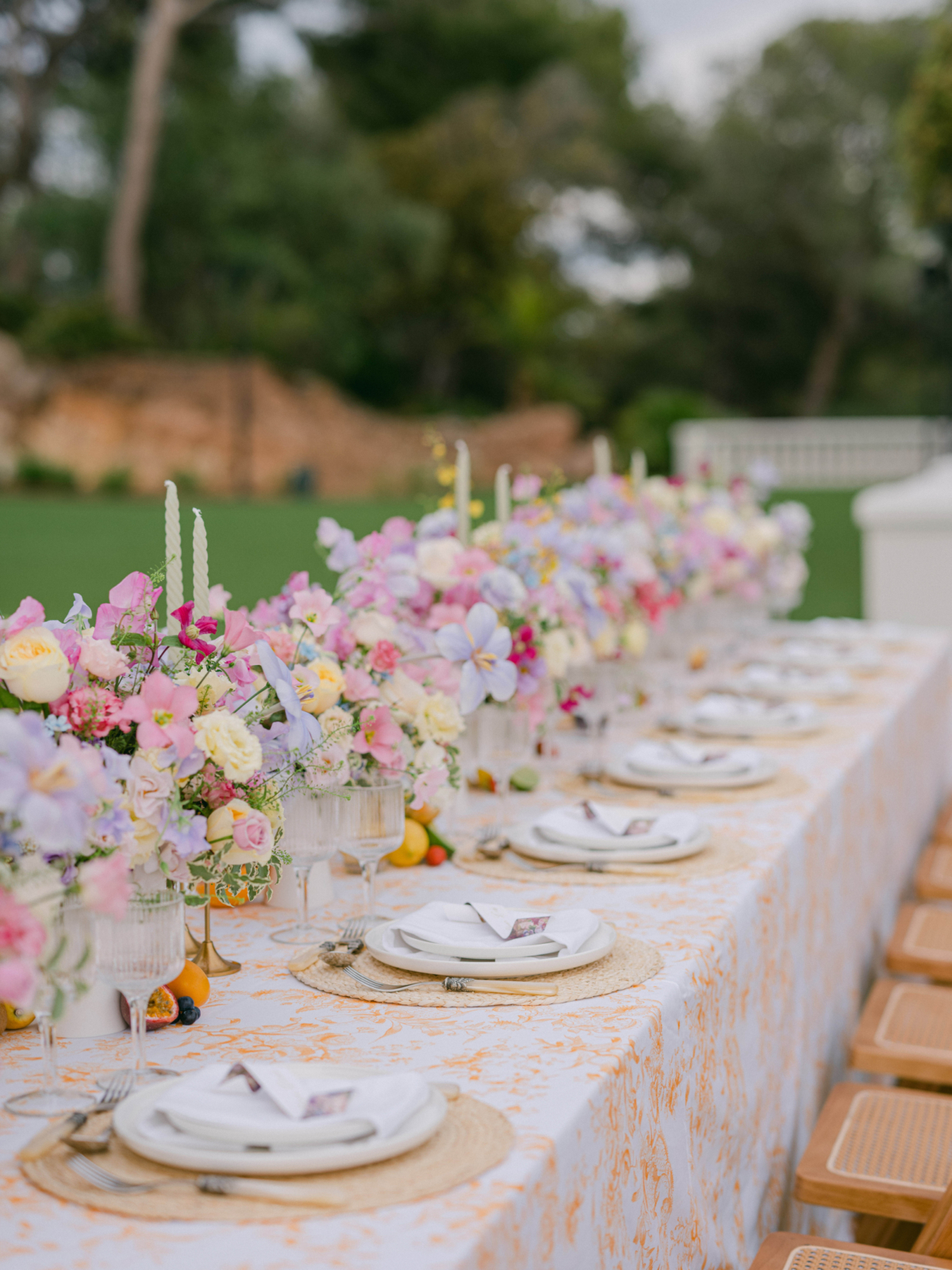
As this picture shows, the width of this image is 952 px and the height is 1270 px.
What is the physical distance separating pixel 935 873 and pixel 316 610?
6.21ft

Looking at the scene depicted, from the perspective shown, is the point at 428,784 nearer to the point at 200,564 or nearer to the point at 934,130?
the point at 200,564

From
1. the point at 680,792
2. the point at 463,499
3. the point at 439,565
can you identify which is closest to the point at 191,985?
the point at 439,565

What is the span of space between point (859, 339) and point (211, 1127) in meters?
24.6

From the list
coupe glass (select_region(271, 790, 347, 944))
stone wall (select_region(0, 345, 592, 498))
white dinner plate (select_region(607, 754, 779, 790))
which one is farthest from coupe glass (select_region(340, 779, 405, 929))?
stone wall (select_region(0, 345, 592, 498))

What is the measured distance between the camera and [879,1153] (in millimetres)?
1774

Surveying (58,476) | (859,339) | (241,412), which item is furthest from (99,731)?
(859,339)

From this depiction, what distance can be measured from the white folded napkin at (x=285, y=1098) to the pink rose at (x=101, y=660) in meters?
0.34

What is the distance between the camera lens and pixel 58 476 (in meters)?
14.5

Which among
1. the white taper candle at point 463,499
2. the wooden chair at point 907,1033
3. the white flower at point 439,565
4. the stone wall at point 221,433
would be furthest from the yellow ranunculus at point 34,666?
the stone wall at point 221,433

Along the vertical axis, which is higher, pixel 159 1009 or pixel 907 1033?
pixel 159 1009

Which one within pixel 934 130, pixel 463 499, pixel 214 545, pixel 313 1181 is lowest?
pixel 313 1181

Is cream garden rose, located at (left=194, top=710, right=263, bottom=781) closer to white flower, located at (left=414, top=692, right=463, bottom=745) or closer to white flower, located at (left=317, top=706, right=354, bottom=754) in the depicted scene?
white flower, located at (left=317, top=706, right=354, bottom=754)

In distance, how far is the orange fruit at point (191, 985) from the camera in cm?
129

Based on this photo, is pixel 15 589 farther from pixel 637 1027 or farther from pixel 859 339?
Answer: pixel 859 339
